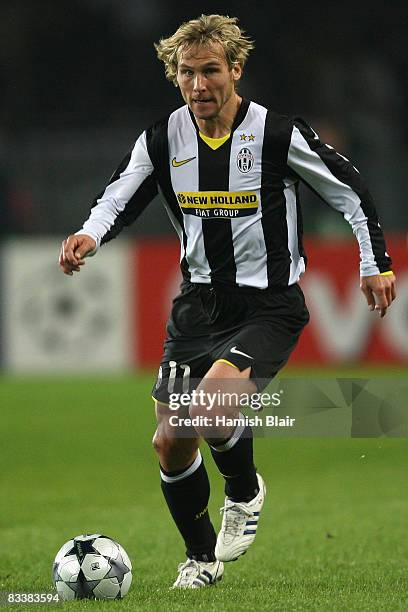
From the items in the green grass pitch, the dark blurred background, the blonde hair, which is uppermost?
the dark blurred background

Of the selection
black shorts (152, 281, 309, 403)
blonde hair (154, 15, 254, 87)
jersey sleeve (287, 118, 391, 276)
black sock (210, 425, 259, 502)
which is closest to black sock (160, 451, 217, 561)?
black sock (210, 425, 259, 502)

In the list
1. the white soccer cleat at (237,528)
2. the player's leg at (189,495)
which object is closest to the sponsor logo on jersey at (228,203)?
the player's leg at (189,495)

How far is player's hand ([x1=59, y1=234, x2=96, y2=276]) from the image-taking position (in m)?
4.16

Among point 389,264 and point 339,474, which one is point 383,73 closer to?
point 339,474

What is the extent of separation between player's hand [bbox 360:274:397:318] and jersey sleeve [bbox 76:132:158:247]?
35.7 inches

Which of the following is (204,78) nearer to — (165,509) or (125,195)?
(125,195)

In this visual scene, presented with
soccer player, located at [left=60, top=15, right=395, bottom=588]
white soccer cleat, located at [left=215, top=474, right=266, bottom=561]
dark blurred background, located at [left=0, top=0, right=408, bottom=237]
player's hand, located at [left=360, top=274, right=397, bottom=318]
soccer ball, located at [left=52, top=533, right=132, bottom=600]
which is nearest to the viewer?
soccer ball, located at [left=52, top=533, right=132, bottom=600]

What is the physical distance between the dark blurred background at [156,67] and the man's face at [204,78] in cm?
944

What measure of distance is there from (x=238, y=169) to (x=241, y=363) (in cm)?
73

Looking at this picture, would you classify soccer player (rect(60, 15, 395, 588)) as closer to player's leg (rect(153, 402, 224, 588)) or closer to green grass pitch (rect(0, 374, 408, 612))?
player's leg (rect(153, 402, 224, 588))

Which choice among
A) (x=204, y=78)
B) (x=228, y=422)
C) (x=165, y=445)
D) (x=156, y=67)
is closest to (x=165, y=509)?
(x=165, y=445)

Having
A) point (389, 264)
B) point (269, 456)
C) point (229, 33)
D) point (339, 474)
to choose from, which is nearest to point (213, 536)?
point (389, 264)

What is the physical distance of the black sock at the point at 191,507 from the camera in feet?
14.6

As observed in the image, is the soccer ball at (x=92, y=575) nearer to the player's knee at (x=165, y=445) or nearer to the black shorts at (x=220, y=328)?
the player's knee at (x=165, y=445)
